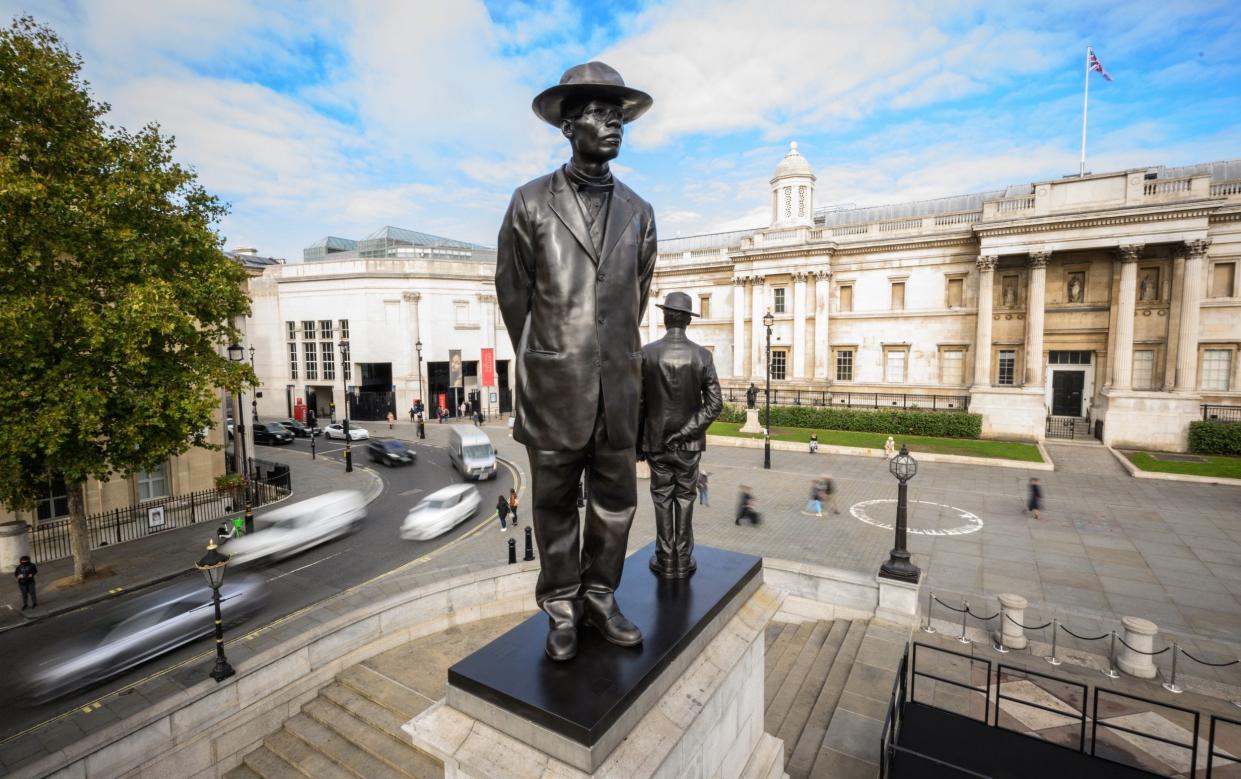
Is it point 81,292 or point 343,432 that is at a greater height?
point 81,292

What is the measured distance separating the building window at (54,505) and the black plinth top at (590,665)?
799 inches

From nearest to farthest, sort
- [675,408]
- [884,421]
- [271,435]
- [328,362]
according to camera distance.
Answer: [675,408]
[884,421]
[271,435]
[328,362]

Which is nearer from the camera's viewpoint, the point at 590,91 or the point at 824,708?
the point at 590,91

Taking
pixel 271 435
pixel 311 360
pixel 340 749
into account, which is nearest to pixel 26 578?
pixel 340 749

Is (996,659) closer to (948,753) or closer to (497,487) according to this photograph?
(948,753)

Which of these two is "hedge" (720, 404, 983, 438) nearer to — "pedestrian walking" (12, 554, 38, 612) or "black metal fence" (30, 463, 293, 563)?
"black metal fence" (30, 463, 293, 563)

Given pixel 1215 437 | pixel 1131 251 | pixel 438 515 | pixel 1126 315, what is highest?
pixel 1131 251

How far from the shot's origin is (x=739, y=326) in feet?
135

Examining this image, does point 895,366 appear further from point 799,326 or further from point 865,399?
point 799,326

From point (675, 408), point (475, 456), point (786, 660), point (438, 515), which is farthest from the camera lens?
point (475, 456)

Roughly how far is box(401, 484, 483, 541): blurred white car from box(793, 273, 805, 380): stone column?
2719 centimetres

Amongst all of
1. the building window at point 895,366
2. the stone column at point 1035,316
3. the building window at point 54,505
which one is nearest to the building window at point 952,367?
the building window at point 895,366

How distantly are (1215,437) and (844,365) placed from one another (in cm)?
1795

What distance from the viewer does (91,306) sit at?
12109mm
